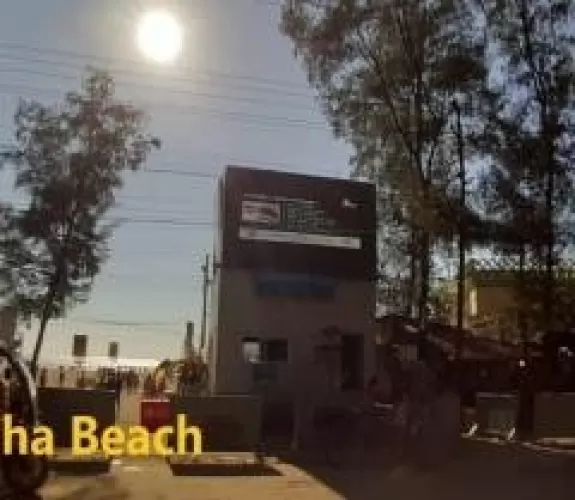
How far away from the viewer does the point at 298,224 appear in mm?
30562

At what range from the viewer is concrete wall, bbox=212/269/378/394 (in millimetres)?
29375

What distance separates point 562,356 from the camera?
33375 millimetres

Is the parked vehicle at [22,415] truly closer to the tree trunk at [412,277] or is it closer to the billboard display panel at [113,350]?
the tree trunk at [412,277]

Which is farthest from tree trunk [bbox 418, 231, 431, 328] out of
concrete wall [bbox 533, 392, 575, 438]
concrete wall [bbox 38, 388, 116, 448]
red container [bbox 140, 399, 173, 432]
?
concrete wall [bbox 38, 388, 116, 448]

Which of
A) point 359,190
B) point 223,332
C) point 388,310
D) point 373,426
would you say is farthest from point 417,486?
point 388,310

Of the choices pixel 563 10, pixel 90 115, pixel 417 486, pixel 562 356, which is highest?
pixel 563 10

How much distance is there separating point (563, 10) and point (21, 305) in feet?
52.6

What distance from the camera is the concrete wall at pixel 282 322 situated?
96.4ft

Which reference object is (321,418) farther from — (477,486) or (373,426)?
(477,486)

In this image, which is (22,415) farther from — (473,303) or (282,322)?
(473,303)

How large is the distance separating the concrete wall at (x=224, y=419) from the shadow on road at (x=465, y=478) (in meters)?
1.94

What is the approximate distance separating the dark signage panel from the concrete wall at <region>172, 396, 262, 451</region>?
7236mm

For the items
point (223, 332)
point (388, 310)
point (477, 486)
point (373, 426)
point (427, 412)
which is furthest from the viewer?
point (388, 310)
